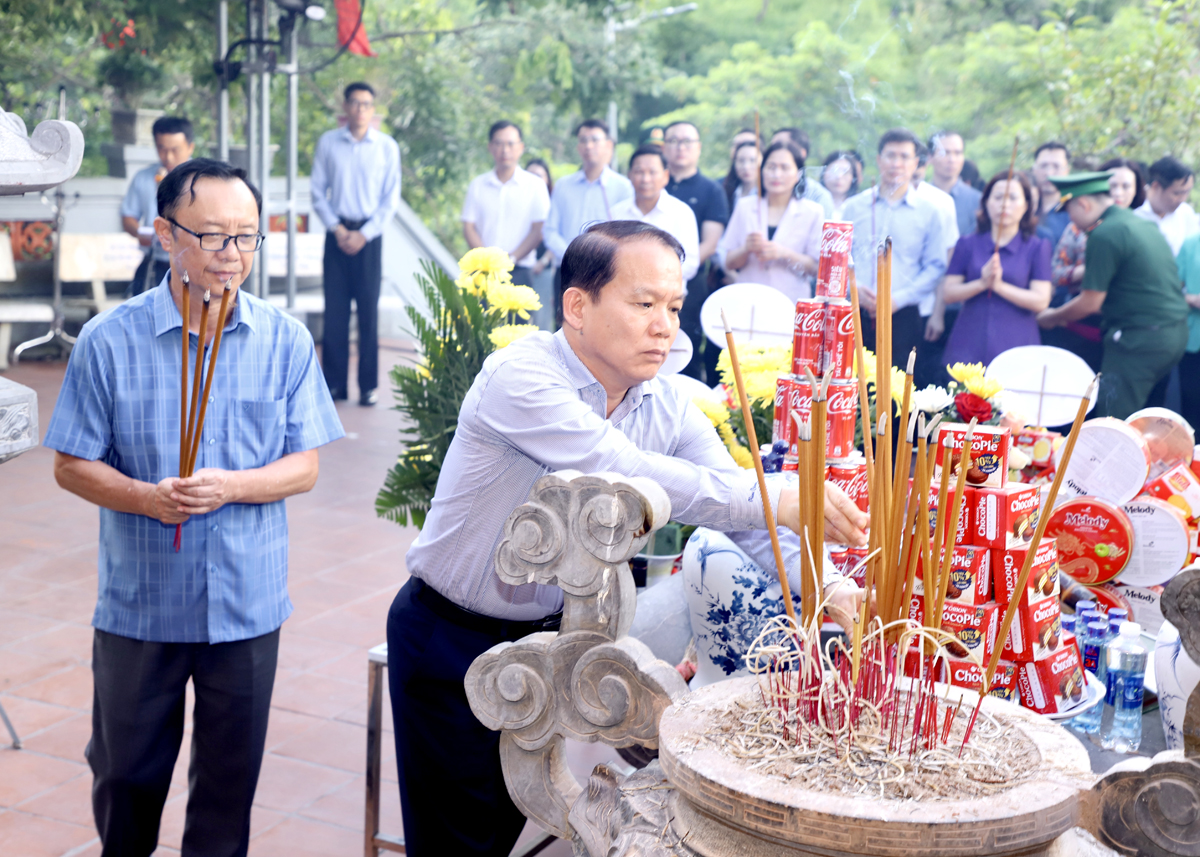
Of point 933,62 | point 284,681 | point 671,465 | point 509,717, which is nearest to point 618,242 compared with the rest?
point 671,465

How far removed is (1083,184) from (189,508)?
4.39 meters

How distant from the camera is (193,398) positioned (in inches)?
70.7

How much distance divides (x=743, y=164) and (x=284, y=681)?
13.0 feet

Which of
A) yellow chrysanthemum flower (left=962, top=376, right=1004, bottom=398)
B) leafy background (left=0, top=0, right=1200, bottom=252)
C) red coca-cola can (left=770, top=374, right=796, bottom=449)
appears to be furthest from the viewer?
leafy background (left=0, top=0, right=1200, bottom=252)

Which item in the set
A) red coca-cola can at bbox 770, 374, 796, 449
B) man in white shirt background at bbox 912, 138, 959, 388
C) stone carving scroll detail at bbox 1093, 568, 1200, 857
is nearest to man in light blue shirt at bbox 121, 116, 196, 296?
man in white shirt background at bbox 912, 138, 959, 388

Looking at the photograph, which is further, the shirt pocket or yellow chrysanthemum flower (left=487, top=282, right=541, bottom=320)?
yellow chrysanthemum flower (left=487, top=282, right=541, bottom=320)

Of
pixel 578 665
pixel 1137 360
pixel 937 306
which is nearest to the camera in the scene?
pixel 578 665

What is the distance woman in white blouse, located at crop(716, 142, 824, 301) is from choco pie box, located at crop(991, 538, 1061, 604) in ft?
11.8

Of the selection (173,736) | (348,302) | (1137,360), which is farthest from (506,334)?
(348,302)

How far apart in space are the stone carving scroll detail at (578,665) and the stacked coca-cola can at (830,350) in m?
0.73

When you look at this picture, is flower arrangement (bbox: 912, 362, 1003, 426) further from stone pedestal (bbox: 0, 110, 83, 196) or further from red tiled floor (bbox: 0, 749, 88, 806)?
red tiled floor (bbox: 0, 749, 88, 806)

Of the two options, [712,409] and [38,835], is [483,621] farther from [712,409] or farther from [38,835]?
[38,835]

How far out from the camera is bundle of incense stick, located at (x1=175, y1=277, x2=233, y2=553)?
1.75 meters

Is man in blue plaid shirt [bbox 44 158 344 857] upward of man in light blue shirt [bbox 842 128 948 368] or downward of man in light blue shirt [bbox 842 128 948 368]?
downward
